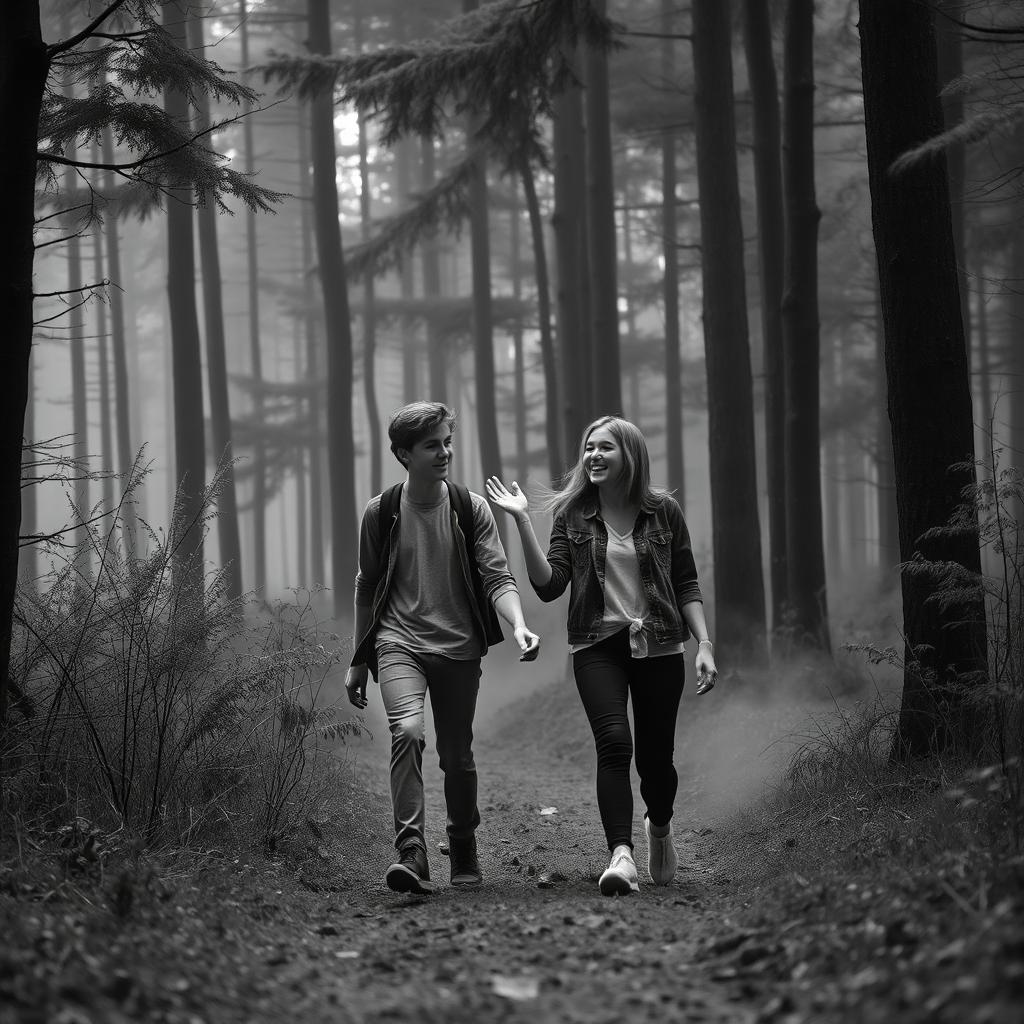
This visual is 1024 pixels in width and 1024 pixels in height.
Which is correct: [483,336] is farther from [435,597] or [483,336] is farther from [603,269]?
[435,597]

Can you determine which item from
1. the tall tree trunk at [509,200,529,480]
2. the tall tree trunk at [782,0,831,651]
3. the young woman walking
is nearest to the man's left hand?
the young woman walking

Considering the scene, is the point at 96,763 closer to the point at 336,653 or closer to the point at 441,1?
the point at 336,653

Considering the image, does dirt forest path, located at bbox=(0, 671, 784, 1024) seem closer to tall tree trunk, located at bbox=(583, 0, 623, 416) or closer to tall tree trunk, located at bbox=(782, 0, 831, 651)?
tall tree trunk, located at bbox=(782, 0, 831, 651)

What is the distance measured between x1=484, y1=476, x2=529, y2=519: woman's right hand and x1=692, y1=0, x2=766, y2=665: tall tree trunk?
21.0ft

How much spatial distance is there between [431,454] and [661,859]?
2.40 meters

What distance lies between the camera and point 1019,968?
2926 millimetres

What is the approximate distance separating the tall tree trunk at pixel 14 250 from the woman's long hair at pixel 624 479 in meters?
2.62

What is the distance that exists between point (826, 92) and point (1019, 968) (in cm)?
2107

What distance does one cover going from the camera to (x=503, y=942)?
4656 mm

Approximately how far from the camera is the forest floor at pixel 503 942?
10.9 ft

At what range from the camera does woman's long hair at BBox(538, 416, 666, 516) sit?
613 centimetres

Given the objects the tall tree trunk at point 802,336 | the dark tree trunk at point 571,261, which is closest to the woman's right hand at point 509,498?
the tall tree trunk at point 802,336

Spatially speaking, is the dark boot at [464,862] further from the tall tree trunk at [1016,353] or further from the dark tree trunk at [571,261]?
the tall tree trunk at [1016,353]

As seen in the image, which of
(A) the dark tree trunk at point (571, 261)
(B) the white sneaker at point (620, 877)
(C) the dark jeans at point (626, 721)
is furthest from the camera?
(A) the dark tree trunk at point (571, 261)
